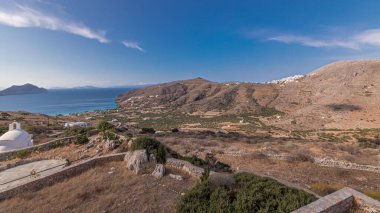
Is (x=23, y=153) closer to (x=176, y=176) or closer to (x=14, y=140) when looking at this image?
(x=14, y=140)

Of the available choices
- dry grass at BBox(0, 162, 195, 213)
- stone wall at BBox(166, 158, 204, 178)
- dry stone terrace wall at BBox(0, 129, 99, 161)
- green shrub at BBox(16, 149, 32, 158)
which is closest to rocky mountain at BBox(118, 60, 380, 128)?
dry stone terrace wall at BBox(0, 129, 99, 161)

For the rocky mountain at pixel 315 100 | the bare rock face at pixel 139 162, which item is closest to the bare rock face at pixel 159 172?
the bare rock face at pixel 139 162

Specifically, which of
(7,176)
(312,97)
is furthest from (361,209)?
(312,97)

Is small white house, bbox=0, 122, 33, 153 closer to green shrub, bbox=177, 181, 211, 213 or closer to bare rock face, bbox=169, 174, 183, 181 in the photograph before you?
bare rock face, bbox=169, 174, 183, 181

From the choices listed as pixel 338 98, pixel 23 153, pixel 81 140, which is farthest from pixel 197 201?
pixel 338 98

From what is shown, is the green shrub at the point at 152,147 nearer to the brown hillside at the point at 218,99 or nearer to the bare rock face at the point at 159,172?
the bare rock face at the point at 159,172
